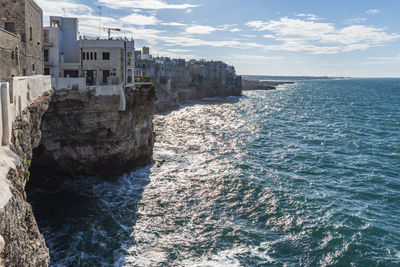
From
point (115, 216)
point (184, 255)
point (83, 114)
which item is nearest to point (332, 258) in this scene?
point (184, 255)

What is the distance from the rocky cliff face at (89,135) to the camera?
31281 mm

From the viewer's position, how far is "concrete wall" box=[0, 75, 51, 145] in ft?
47.5

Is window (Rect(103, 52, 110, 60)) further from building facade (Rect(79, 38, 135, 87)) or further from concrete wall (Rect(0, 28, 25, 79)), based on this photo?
concrete wall (Rect(0, 28, 25, 79))

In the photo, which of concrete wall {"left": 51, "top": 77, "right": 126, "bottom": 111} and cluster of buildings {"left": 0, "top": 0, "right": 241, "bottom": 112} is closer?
cluster of buildings {"left": 0, "top": 0, "right": 241, "bottom": 112}

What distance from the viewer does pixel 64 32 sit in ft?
153

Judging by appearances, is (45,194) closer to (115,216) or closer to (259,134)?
(115,216)

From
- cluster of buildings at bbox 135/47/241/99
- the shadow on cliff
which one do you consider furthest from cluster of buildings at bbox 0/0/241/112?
cluster of buildings at bbox 135/47/241/99

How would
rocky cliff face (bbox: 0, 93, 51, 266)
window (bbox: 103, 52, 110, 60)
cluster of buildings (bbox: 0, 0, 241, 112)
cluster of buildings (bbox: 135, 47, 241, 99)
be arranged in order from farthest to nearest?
cluster of buildings (bbox: 135, 47, 241, 99) < window (bbox: 103, 52, 110, 60) < cluster of buildings (bbox: 0, 0, 241, 112) < rocky cliff face (bbox: 0, 93, 51, 266)

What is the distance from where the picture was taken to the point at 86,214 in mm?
28375

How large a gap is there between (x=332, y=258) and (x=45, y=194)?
2584 centimetres

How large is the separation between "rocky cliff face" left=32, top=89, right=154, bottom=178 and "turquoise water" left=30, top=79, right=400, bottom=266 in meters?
1.73

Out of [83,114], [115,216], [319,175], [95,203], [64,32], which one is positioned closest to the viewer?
[115,216]

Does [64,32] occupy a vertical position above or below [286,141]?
above

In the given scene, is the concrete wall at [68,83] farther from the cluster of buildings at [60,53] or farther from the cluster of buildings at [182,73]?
the cluster of buildings at [182,73]
